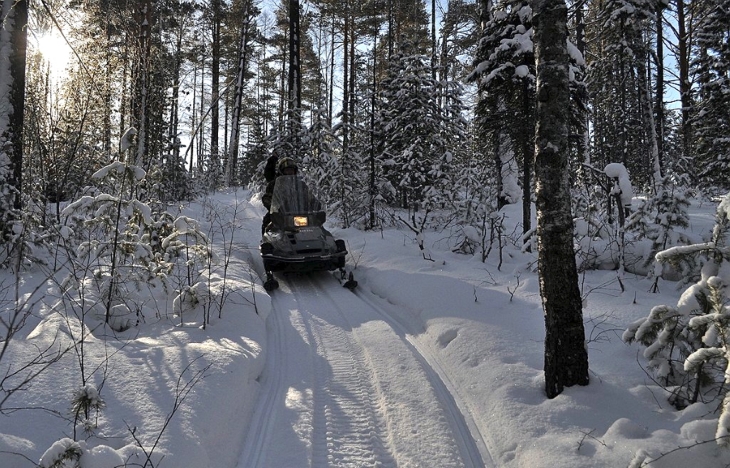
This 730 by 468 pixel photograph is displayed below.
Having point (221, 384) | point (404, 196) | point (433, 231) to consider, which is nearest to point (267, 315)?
point (221, 384)

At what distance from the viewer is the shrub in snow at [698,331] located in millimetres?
2523

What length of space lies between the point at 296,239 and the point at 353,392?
4342 mm

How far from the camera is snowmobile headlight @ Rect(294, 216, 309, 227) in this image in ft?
27.1

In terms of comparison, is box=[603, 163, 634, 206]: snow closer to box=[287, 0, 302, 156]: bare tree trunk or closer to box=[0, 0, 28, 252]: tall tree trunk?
box=[0, 0, 28, 252]: tall tree trunk

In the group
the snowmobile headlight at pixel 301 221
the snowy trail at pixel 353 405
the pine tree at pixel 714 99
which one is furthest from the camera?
the pine tree at pixel 714 99

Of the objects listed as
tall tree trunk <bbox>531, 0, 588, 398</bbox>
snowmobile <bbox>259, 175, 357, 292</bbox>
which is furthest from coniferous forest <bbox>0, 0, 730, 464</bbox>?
snowmobile <bbox>259, 175, 357, 292</bbox>

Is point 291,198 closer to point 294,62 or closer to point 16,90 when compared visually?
point 16,90

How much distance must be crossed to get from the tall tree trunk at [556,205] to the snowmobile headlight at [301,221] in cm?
554

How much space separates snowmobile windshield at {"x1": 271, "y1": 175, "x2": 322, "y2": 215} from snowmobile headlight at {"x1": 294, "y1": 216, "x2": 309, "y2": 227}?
123mm

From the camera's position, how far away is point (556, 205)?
11.0 ft

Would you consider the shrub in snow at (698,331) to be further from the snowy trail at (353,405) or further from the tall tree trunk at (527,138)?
the tall tree trunk at (527,138)

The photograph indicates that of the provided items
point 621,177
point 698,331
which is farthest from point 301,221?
point 698,331

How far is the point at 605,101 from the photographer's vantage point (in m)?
21.5

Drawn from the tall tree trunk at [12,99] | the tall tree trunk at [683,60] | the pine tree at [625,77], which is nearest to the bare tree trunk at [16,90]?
the tall tree trunk at [12,99]
